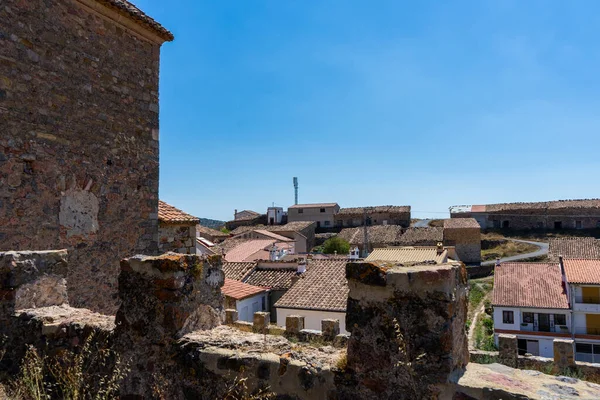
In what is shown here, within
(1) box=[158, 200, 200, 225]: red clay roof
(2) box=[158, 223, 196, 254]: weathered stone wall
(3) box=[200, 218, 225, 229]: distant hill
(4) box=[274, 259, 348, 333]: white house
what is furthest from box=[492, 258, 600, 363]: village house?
(3) box=[200, 218, 225, 229]: distant hill

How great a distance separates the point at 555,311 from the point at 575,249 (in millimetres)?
14628

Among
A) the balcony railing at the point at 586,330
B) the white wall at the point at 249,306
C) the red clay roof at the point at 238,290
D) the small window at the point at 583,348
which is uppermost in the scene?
the red clay roof at the point at 238,290

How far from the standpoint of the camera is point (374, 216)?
54.4m

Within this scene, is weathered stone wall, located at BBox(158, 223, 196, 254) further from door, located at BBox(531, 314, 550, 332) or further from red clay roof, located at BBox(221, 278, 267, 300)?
door, located at BBox(531, 314, 550, 332)

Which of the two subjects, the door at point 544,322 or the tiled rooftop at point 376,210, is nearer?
the door at point 544,322

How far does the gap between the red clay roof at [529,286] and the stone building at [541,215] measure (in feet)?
92.1

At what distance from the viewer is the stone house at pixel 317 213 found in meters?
57.2

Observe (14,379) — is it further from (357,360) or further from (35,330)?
(357,360)

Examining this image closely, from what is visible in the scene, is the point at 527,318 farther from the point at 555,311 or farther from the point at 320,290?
the point at 320,290

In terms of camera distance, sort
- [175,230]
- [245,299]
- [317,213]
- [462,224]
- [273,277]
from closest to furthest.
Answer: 1. [175,230]
2. [245,299]
3. [273,277]
4. [462,224]
5. [317,213]

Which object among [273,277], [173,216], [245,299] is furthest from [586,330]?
[173,216]

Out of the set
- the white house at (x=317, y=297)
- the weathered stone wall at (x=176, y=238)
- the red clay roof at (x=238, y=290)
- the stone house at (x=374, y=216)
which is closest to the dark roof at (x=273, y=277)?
the white house at (x=317, y=297)

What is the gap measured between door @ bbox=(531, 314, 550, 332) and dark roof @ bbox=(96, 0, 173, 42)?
72.2 ft

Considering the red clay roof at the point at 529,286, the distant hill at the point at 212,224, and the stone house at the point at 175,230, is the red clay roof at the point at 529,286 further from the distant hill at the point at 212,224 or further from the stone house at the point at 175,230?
the distant hill at the point at 212,224
